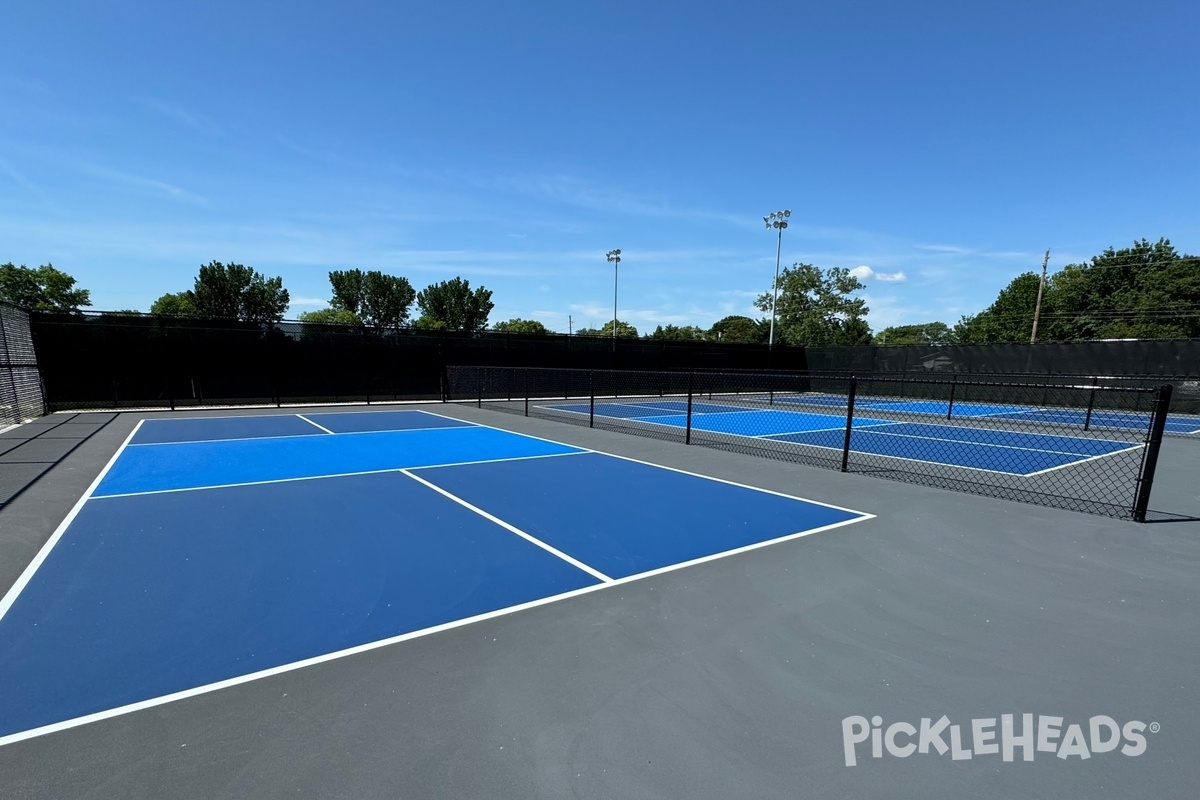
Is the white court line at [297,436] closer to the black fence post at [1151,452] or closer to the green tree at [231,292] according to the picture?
the black fence post at [1151,452]

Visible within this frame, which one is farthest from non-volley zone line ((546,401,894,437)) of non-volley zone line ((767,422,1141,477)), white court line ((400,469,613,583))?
white court line ((400,469,613,583))

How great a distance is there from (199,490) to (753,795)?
721 cm

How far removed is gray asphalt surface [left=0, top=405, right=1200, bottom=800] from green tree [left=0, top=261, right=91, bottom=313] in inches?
2373

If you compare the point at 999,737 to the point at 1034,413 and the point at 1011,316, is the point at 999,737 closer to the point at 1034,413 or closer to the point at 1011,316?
the point at 1034,413

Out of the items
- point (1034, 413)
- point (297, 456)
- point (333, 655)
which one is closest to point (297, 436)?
point (297, 456)

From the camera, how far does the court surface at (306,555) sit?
2775 millimetres

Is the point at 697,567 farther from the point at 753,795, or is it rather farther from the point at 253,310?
the point at 253,310

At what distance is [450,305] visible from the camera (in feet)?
191

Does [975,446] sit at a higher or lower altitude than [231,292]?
lower

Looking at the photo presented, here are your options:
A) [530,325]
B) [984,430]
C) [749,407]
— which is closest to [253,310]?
[530,325]

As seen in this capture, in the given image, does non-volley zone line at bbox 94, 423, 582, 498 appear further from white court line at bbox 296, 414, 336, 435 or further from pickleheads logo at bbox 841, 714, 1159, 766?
pickleheads logo at bbox 841, 714, 1159, 766

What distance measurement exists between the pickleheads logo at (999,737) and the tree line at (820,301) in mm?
39940

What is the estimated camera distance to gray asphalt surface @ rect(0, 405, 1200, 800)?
200 centimetres

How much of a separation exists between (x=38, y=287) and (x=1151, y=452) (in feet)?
225
